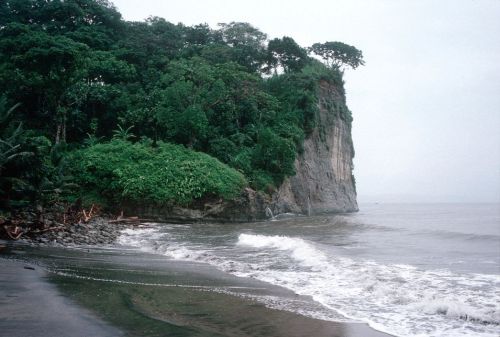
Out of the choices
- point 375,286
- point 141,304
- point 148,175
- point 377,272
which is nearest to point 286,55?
point 148,175

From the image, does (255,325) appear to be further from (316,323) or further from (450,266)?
(450,266)

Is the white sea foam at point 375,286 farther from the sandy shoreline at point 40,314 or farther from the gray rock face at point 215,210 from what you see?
the gray rock face at point 215,210

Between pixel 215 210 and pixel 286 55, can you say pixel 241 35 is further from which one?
pixel 215 210

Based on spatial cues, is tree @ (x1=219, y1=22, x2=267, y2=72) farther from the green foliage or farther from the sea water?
the sea water

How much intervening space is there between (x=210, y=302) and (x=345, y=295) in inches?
100

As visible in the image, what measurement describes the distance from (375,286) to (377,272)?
6.40 feet

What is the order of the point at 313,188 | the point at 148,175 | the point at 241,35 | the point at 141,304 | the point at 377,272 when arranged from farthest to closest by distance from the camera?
the point at 241,35 → the point at 313,188 → the point at 148,175 → the point at 377,272 → the point at 141,304

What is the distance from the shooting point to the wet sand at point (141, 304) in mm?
4219

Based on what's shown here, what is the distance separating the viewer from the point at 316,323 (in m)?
5.29

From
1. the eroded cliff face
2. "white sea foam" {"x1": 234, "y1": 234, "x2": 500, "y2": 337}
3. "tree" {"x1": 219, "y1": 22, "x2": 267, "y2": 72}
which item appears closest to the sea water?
"white sea foam" {"x1": 234, "y1": 234, "x2": 500, "y2": 337}

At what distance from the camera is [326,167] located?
141 feet

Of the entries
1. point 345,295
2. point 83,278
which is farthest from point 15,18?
point 345,295

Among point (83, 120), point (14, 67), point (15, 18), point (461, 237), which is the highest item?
point (15, 18)

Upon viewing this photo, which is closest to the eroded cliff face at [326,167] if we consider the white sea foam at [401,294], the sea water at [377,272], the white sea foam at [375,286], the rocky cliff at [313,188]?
the rocky cliff at [313,188]
